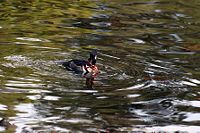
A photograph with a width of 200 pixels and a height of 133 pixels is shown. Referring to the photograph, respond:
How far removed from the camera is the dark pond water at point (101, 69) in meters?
11.0

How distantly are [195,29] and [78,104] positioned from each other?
376 inches

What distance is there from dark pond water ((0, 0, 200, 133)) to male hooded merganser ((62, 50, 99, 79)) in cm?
20

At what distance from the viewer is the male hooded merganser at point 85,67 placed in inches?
551

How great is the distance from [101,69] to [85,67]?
614mm

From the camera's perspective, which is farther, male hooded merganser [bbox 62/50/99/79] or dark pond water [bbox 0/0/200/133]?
male hooded merganser [bbox 62/50/99/79]

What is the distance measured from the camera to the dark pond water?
36.1 ft

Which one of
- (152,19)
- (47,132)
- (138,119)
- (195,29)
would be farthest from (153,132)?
(152,19)

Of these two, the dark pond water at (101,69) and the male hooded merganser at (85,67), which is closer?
the dark pond water at (101,69)

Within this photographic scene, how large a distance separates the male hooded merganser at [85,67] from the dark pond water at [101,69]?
0.20 meters

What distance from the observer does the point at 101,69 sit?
14.6m

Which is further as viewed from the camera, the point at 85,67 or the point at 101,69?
the point at 101,69

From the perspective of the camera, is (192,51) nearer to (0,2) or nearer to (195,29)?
(195,29)

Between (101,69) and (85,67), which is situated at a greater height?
(85,67)

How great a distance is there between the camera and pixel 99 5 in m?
24.2
